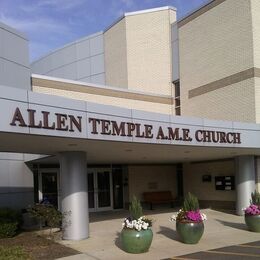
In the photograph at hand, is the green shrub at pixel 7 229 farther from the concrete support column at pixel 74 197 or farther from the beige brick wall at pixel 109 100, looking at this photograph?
the beige brick wall at pixel 109 100

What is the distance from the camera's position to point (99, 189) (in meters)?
24.8

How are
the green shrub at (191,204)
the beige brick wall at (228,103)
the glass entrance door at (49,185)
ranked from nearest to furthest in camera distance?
the green shrub at (191,204) < the beige brick wall at (228,103) < the glass entrance door at (49,185)

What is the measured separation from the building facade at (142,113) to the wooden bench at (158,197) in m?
0.52

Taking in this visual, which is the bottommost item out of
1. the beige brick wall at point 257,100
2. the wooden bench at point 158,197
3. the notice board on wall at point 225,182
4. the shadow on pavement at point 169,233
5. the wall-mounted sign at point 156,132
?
the shadow on pavement at point 169,233

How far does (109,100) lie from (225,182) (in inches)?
282

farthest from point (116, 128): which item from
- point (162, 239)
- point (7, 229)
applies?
point (7, 229)

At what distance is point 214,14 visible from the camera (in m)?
23.2

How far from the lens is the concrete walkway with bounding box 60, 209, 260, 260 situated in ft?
39.4

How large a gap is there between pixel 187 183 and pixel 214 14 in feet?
31.4

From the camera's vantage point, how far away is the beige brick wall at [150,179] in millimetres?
25984

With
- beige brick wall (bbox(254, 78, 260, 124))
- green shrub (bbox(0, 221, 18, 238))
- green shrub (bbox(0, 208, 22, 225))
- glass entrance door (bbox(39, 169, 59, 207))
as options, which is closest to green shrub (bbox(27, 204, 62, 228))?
green shrub (bbox(0, 221, 18, 238))

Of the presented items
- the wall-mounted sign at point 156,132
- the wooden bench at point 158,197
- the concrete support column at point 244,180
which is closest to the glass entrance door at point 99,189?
the wooden bench at point 158,197

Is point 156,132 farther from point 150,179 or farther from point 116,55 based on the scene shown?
point 116,55

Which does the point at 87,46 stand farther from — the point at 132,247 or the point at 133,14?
the point at 132,247
